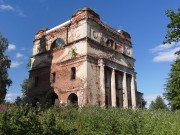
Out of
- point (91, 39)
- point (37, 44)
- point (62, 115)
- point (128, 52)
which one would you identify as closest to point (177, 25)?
point (91, 39)

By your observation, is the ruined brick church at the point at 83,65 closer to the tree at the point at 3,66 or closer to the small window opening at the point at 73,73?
the small window opening at the point at 73,73

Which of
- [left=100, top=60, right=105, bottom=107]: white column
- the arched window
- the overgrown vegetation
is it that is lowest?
the overgrown vegetation

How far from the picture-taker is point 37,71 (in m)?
28.4

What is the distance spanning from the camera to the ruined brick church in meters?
23.8

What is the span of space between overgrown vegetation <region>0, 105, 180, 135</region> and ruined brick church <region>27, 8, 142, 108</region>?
9.39 metres

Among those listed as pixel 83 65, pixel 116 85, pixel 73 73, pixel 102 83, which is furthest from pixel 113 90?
pixel 73 73

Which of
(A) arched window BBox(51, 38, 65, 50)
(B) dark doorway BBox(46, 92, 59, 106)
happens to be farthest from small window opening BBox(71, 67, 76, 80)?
(A) arched window BBox(51, 38, 65, 50)

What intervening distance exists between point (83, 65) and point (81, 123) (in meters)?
11.5

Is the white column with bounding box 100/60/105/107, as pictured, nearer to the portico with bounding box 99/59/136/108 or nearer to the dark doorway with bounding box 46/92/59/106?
the portico with bounding box 99/59/136/108

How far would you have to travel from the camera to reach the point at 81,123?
12594mm

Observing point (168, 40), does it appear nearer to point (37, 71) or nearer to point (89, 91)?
point (89, 91)

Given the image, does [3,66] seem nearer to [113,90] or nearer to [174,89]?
[113,90]

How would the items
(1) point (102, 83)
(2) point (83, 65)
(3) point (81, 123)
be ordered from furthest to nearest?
(1) point (102, 83), (2) point (83, 65), (3) point (81, 123)

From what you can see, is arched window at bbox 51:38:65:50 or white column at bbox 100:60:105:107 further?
arched window at bbox 51:38:65:50
